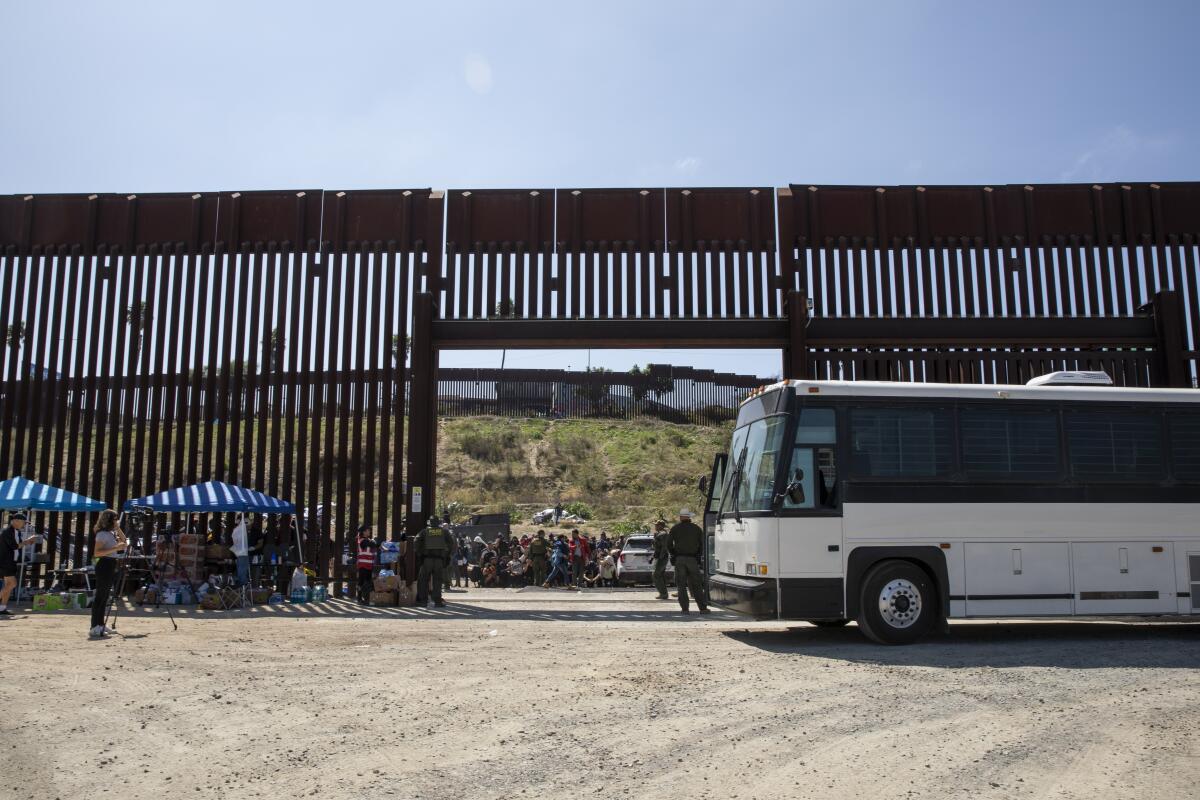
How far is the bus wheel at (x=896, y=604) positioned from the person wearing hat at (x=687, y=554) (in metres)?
4.35

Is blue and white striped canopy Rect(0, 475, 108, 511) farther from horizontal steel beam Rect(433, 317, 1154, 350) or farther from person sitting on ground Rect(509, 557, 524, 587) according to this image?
person sitting on ground Rect(509, 557, 524, 587)

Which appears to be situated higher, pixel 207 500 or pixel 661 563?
pixel 207 500

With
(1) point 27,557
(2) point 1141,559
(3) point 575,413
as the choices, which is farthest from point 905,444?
(3) point 575,413

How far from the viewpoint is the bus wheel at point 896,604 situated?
32.9 feet

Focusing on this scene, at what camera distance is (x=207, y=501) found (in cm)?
1617

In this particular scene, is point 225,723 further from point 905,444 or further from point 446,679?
point 905,444

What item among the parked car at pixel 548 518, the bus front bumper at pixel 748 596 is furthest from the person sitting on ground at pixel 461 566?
the bus front bumper at pixel 748 596

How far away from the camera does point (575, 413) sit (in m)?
43.0

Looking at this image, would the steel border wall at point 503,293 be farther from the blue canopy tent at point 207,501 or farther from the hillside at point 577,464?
the hillside at point 577,464

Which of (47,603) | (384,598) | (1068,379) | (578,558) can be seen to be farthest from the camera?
(578,558)

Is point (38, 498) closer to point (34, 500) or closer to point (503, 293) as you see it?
point (34, 500)

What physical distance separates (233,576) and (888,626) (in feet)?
44.6

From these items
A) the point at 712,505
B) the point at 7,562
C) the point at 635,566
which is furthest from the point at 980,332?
the point at 7,562

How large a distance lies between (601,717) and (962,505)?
585 centimetres
